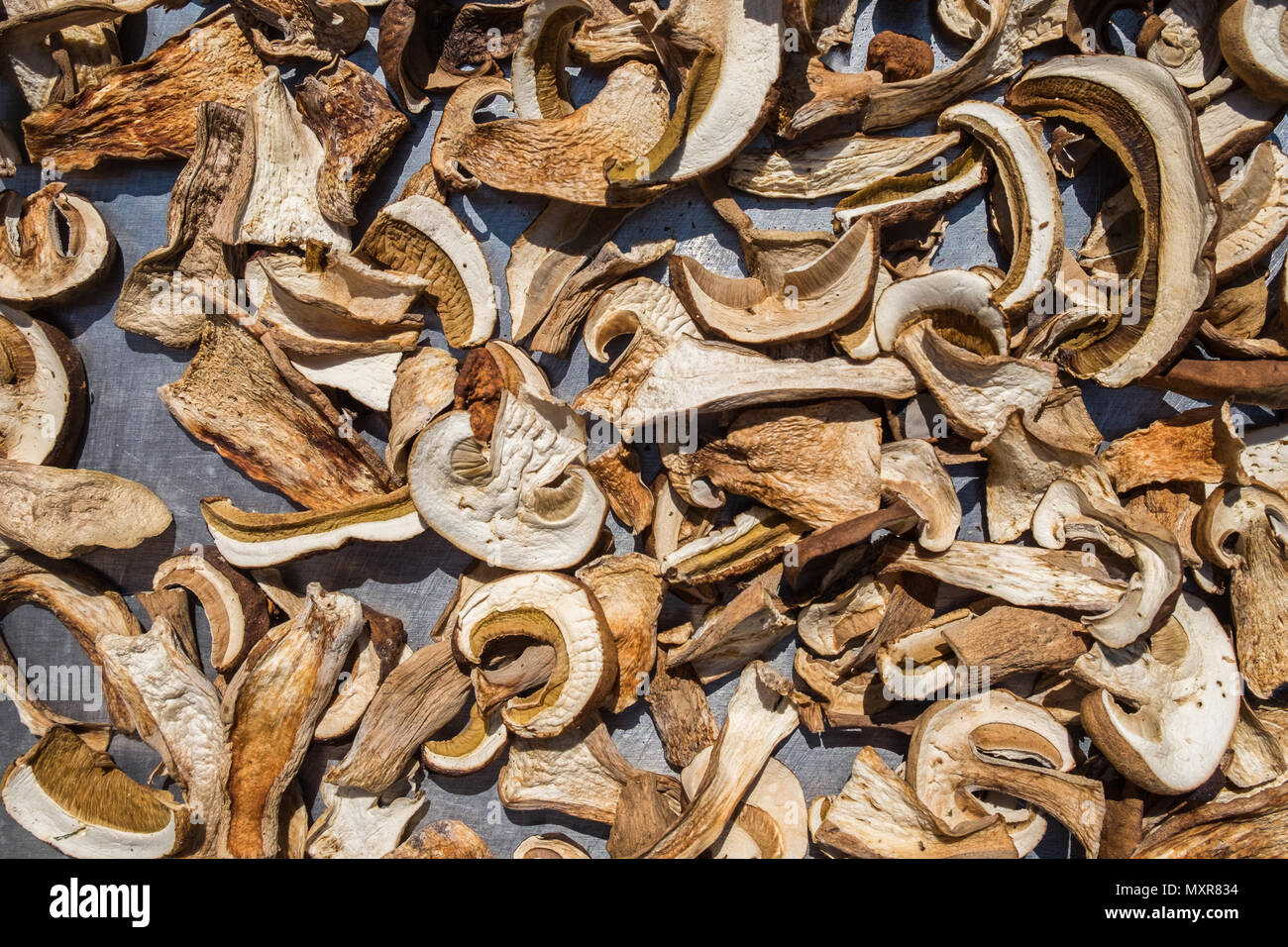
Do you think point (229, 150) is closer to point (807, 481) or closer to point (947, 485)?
point (807, 481)

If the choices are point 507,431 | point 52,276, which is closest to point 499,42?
point 507,431

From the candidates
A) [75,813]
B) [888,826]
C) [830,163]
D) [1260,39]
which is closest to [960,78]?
[830,163]

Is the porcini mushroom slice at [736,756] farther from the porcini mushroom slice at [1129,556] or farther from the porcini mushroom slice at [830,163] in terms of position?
the porcini mushroom slice at [830,163]

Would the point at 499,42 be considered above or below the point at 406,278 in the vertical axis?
above

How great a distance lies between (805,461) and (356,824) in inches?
49.4

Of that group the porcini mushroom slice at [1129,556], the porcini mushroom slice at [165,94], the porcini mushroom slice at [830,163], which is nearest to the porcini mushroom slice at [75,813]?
the porcini mushroom slice at [165,94]

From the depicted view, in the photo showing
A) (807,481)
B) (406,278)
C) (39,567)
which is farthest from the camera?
(39,567)

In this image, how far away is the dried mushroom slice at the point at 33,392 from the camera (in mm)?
1555

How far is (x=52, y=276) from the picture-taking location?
1565 millimetres

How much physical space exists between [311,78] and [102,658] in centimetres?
133

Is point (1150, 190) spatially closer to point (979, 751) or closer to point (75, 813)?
point (979, 751)

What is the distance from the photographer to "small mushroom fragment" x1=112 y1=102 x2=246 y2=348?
148 cm

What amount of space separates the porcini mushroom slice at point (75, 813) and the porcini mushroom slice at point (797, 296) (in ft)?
5.04

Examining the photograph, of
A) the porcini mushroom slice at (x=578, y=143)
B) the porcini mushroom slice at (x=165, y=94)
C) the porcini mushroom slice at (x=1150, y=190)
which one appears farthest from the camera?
the porcini mushroom slice at (x=165, y=94)
